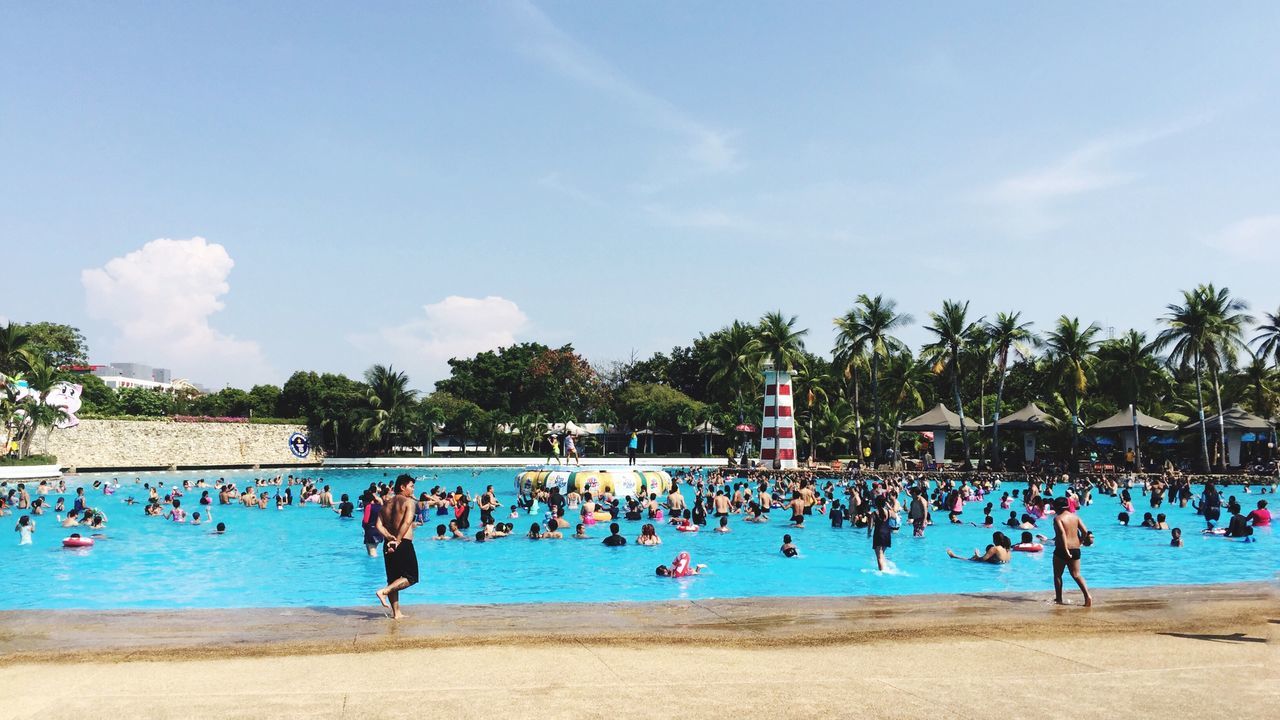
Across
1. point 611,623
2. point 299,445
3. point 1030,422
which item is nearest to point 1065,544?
point 611,623

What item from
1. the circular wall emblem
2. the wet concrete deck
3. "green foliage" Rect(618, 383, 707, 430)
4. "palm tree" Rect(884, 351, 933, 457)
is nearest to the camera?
the wet concrete deck

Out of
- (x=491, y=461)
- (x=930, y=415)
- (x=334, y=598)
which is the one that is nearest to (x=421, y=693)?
(x=334, y=598)

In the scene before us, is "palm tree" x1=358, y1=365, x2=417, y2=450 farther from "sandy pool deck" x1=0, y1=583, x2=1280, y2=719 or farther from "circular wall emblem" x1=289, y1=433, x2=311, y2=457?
"sandy pool deck" x1=0, y1=583, x2=1280, y2=719

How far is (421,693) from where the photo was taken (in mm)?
7281

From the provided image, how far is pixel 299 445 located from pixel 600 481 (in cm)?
4178

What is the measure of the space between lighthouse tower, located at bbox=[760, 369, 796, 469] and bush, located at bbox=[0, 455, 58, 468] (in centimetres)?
3962

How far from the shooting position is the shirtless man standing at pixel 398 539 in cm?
1133

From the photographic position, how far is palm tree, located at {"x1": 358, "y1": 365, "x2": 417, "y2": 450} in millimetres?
70938

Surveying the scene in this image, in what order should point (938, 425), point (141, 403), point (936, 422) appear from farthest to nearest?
point (141, 403) → point (936, 422) → point (938, 425)

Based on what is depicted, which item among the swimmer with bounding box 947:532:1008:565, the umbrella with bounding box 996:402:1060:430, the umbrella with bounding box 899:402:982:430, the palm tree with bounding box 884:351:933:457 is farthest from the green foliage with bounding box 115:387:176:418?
the swimmer with bounding box 947:532:1008:565

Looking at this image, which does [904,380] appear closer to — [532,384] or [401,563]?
[532,384]

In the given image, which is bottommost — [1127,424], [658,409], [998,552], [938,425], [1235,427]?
[998,552]

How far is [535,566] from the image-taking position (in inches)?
878

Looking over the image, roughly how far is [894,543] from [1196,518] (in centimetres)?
1463
